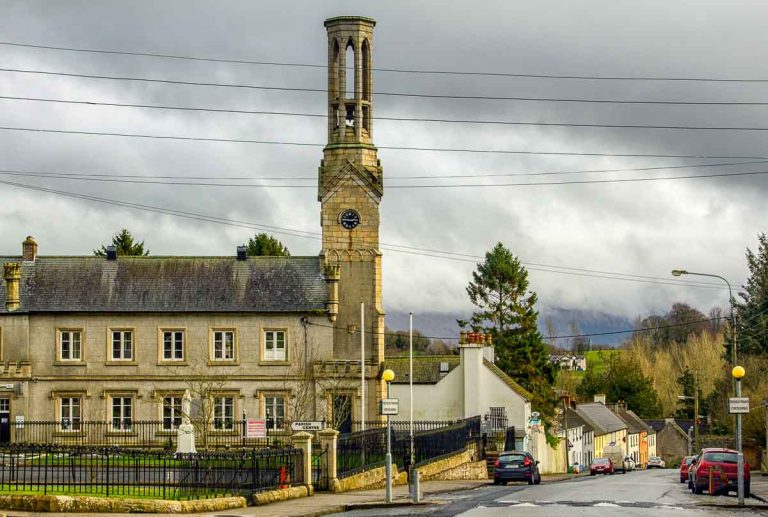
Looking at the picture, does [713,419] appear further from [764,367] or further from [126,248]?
[126,248]

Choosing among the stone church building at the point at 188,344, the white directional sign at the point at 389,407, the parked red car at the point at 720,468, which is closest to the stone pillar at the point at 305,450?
the white directional sign at the point at 389,407

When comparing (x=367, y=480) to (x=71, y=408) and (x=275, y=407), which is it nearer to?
(x=275, y=407)

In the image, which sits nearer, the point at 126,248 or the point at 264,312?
the point at 264,312

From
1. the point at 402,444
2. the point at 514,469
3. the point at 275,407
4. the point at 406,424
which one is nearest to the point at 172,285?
the point at 275,407

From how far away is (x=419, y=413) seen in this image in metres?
74.1

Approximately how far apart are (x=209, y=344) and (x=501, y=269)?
111 feet

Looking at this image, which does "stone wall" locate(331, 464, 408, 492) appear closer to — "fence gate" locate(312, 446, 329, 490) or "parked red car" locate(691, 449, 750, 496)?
"fence gate" locate(312, 446, 329, 490)

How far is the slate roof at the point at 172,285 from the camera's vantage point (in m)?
70.0

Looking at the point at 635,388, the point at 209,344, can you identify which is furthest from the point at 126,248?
the point at 635,388

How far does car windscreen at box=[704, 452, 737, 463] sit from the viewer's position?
137ft

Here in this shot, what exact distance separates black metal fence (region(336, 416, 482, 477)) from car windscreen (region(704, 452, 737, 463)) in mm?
11009

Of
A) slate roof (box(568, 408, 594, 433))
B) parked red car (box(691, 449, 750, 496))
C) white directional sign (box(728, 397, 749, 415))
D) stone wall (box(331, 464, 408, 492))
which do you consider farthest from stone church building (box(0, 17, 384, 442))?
white directional sign (box(728, 397, 749, 415))

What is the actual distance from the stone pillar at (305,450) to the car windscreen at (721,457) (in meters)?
12.8

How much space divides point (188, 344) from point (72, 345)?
244 inches
